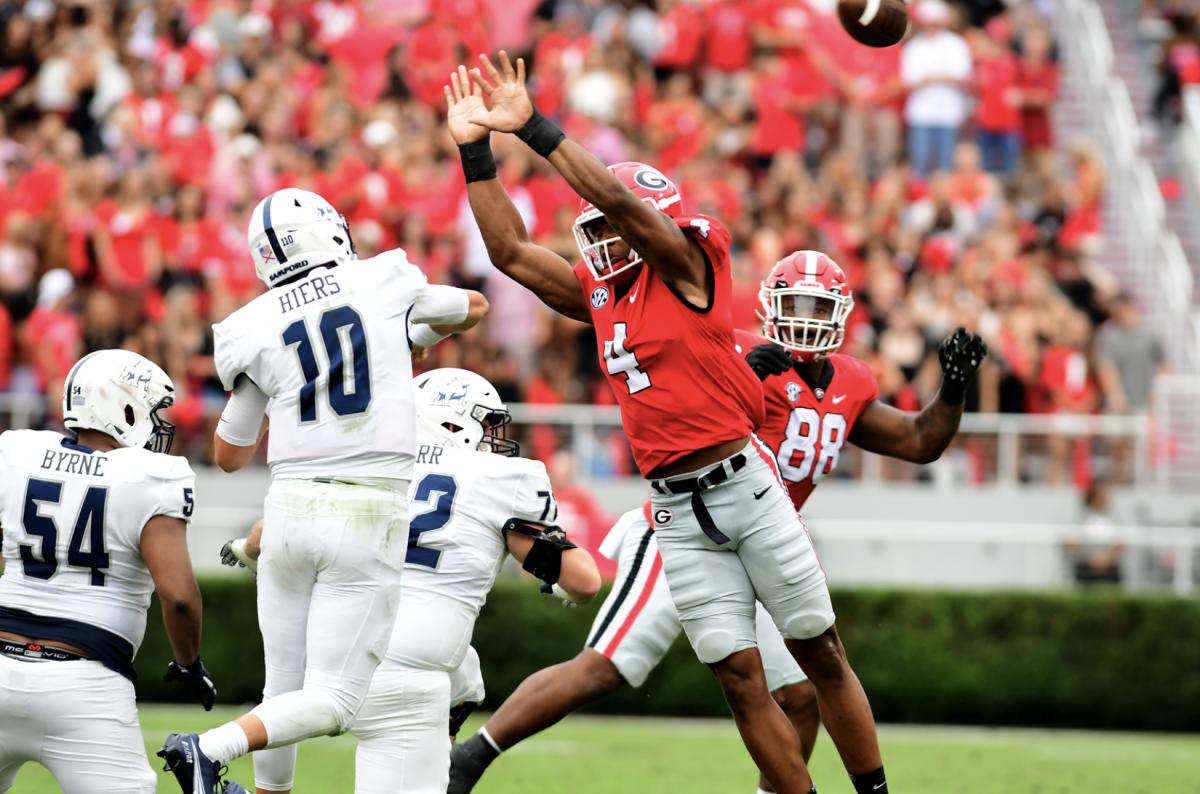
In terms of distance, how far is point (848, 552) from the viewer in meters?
13.6

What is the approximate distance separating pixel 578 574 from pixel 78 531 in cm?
170

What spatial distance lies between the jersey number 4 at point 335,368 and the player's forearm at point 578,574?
96 cm

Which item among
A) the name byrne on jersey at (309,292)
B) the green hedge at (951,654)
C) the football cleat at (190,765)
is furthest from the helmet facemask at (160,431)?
the green hedge at (951,654)

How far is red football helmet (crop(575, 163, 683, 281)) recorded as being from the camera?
646 cm

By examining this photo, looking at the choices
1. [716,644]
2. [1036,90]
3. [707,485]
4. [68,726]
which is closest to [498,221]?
[707,485]

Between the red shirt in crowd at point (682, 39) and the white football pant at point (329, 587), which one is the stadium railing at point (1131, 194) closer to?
the red shirt in crowd at point (682, 39)

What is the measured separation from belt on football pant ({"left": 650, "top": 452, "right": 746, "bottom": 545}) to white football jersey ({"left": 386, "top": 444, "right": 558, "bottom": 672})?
46 cm

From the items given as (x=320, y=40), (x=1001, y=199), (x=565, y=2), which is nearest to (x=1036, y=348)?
(x=1001, y=199)

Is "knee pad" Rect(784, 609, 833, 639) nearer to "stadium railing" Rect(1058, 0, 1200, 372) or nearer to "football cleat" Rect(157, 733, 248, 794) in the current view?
"football cleat" Rect(157, 733, 248, 794)

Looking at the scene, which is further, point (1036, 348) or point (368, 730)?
point (1036, 348)

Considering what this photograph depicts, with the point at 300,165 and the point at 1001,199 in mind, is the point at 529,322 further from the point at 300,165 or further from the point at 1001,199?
the point at 1001,199

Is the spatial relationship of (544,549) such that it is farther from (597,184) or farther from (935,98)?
(935,98)

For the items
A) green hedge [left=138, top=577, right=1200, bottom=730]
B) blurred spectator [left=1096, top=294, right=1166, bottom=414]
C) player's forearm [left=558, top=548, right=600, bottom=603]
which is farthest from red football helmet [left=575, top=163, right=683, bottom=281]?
blurred spectator [left=1096, top=294, right=1166, bottom=414]

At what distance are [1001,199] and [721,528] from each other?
10.8 metres
